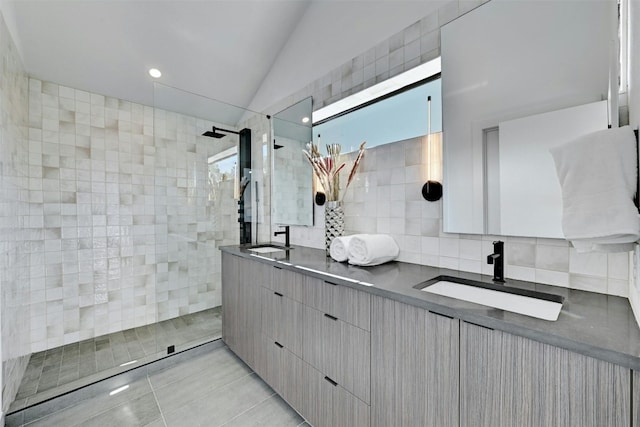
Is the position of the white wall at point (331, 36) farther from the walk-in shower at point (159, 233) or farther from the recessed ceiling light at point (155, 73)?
the recessed ceiling light at point (155, 73)

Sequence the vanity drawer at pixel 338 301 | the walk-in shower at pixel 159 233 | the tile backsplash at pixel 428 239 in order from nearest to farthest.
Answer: the tile backsplash at pixel 428 239
the vanity drawer at pixel 338 301
the walk-in shower at pixel 159 233

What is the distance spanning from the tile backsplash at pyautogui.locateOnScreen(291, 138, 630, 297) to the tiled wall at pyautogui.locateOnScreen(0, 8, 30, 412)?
1.98 meters

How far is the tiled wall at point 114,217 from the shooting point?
7.64 feet

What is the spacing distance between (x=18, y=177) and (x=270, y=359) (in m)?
2.20

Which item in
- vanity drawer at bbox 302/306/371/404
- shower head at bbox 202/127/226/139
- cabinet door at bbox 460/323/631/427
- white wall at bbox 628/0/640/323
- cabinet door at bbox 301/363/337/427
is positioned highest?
shower head at bbox 202/127/226/139

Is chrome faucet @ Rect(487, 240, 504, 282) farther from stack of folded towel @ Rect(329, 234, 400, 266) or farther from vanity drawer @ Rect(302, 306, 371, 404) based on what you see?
vanity drawer @ Rect(302, 306, 371, 404)

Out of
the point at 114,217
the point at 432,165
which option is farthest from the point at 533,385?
the point at 114,217

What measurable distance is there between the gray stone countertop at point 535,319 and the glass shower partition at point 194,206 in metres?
1.41

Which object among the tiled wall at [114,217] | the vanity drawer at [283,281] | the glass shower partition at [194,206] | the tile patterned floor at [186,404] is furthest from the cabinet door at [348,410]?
the tiled wall at [114,217]

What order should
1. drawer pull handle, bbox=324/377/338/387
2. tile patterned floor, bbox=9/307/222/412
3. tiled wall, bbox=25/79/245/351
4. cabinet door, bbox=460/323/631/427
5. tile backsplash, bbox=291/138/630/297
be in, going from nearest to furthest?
cabinet door, bbox=460/323/631/427
tile backsplash, bbox=291/138/630/297
drawer pull handle, bbox=324/377/338/387
tile patterned floor, bbox=9/307/222/412
tiled wall, bbox=25/79/245/351

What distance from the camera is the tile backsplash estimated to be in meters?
1.11

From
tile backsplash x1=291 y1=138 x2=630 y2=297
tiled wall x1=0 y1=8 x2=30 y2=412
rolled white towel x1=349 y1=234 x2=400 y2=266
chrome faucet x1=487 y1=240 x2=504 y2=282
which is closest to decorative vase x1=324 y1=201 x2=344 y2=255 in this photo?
tile backsplash x1=291 y1=138 x2=630 y2=297

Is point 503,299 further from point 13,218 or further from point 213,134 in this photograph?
point 13,218

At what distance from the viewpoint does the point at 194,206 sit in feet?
8.13
